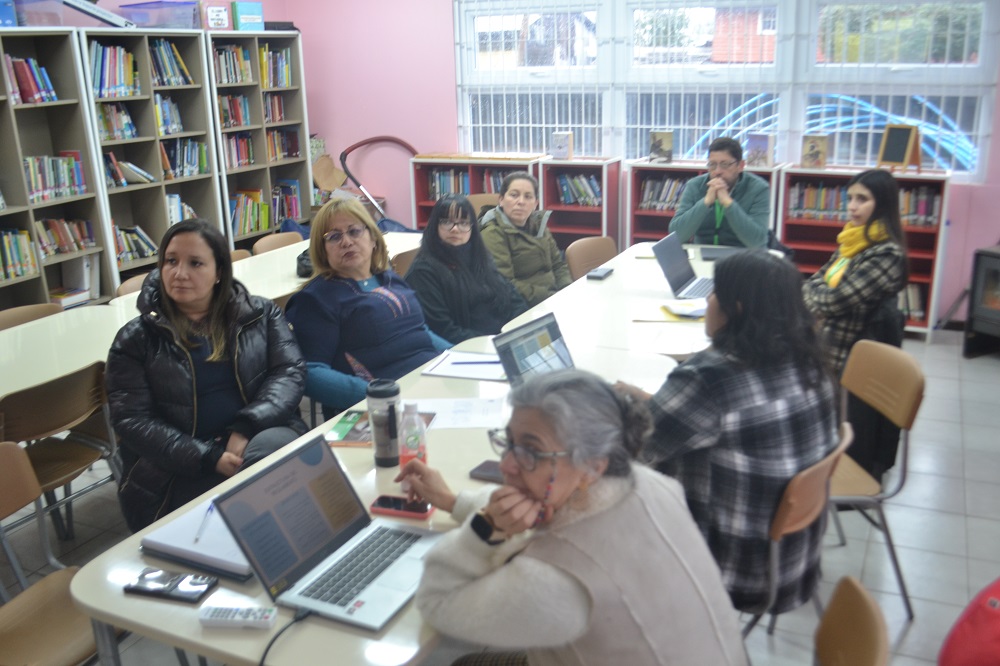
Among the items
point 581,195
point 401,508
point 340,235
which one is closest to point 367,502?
point 401,508

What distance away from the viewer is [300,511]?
5.43 ft

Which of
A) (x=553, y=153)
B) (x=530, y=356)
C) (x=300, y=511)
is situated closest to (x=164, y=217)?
(x=553, y=153)

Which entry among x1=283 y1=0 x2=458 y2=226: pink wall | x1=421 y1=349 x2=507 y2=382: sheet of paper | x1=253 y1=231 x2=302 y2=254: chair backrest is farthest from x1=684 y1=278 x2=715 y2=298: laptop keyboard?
x1=283 y1=0 x2=458 y2=226: pink wall

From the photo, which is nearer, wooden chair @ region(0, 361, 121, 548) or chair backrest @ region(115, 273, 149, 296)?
wooden chair @ region(0, 361, 121, 548)

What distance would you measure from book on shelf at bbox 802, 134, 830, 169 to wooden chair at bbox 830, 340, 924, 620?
3156mm

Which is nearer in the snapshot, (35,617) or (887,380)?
(35,617)

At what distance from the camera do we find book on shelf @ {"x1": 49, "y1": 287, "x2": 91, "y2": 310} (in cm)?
510

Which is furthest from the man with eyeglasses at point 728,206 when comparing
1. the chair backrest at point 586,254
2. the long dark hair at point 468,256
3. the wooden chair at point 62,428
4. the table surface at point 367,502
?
the wooden chair at point 62,428

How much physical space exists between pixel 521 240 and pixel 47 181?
282 cm

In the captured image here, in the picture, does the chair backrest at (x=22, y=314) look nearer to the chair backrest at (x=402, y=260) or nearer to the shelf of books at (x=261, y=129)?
the chair backrest at (x=402, y=260)

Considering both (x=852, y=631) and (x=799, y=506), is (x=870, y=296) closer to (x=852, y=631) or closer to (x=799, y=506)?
(x=799, y=506)

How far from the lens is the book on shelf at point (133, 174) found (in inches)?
214

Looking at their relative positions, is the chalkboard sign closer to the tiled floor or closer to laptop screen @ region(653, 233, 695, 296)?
the tiled floor

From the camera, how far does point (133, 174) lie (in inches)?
216
